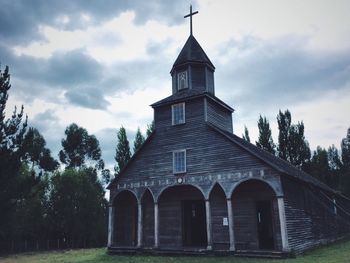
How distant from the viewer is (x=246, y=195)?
21.6 meters

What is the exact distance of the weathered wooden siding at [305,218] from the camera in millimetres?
20016

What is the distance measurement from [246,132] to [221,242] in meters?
37.9

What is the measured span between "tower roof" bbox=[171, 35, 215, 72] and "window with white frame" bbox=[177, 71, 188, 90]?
0.80m

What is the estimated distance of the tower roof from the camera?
26.5 m

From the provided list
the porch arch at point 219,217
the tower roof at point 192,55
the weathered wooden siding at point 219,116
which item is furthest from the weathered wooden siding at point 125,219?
the tower roof at point 192,55

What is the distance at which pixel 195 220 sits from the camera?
24.2m

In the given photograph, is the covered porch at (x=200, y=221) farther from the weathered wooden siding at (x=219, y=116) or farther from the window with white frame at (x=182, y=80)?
the window with white frame at (x=182, y=80)

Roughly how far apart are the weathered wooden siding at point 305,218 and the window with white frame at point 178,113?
819 cm

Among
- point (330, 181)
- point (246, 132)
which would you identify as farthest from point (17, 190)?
point (330, 181)

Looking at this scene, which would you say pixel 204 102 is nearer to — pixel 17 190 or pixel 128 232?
pixel 128 232

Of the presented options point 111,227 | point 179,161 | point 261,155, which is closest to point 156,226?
point 111,227

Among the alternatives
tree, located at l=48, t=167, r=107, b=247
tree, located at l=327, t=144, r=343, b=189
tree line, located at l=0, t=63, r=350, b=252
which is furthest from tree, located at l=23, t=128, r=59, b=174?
tree, located at l=327, t=144, r=343, b=189

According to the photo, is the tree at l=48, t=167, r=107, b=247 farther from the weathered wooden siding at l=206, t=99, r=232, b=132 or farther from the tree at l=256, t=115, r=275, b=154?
the tree at l=256, t=115, r=275, b=154

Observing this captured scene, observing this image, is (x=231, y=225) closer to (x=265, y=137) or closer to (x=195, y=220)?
(x=195, y=220)
